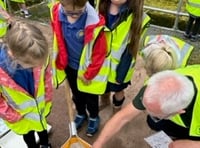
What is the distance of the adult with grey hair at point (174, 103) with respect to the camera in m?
1.97

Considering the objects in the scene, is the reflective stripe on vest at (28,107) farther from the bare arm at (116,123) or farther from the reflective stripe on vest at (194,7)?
the reflective stripe on vest at (194,7)

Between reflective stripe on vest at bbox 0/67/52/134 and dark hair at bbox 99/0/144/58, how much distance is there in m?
0.81

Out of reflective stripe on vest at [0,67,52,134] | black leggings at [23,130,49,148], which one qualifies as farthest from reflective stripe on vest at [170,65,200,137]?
black leggings at [23,130,49,148]

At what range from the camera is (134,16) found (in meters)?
2.86

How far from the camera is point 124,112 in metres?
2.36

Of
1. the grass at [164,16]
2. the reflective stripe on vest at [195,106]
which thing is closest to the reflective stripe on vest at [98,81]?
the reflective stripe on vest at [195,106]

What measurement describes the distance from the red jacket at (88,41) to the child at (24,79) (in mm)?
348

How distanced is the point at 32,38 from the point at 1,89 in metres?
0.46

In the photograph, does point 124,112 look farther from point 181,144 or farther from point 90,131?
point 90,131

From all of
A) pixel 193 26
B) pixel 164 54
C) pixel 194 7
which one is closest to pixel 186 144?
pixel 164 54

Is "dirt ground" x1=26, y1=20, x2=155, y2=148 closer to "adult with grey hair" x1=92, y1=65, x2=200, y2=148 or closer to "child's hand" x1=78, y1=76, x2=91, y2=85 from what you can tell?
"child's hand" x1=78, y1=76, x2=91, y2=85

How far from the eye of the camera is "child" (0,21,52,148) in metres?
2.20

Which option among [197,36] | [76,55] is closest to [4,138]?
[76,55]

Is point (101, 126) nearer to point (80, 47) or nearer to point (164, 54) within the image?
point (80, 47)
